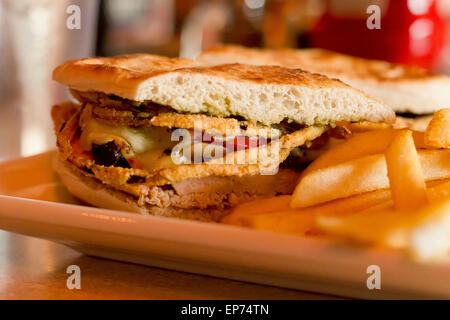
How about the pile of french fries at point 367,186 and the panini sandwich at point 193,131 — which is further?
the panini sandwich at point 193,131

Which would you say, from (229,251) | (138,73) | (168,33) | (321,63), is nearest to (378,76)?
(321,63)

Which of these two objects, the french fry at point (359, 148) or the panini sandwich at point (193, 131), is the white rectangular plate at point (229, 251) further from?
the french fry at point (359, 148)

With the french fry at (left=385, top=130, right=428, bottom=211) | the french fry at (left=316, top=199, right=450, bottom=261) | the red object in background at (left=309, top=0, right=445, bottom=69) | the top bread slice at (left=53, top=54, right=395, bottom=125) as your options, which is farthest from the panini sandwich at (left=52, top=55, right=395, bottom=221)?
the red object in background at (left=309, top=0, right=445, bottom=69)

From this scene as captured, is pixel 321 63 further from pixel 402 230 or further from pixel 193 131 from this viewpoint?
pixel 402 230

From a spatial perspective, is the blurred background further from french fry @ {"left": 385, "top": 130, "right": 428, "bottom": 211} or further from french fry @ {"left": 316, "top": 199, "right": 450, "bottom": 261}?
french fry @ {"left": 316, "top": 199, "right": 450, "bottom": 261}

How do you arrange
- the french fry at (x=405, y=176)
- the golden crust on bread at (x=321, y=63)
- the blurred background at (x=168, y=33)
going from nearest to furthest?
the french fry at (x=405, y=176) < the blurred background at (x=168, y=33) < the golden crust on bread at (x=321, y=63)

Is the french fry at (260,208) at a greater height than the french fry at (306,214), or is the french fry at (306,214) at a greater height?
the french fry at (260,208)

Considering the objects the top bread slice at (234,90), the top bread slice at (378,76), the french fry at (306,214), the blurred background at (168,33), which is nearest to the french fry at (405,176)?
the french fry at (306,214)
